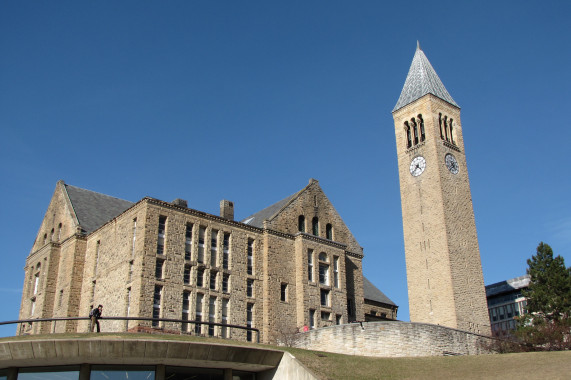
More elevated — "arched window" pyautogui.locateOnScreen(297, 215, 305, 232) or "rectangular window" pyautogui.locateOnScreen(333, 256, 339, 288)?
"arched window" pyautogui.locateOnScreen(297, 215, 305, 232)

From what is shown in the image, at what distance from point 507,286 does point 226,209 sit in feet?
198

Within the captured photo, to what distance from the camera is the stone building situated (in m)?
43.6

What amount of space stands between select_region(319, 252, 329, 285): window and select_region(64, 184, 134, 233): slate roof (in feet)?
59.9

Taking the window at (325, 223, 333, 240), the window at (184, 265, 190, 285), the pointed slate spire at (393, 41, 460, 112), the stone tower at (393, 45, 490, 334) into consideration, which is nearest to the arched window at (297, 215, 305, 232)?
the window at (325, 223, 333, 240)

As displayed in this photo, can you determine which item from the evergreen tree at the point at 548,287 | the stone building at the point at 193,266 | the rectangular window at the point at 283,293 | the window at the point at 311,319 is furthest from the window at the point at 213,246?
the evergreen tree at the point at 548,287

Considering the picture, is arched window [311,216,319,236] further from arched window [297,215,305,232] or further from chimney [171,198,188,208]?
chimney [171,198,188,208]

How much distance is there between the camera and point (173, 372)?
103 ft

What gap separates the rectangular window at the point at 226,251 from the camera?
47.5 meters

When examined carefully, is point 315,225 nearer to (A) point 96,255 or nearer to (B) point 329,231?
(B) point 329,231

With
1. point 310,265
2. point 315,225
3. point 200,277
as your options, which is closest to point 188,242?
point 200,277

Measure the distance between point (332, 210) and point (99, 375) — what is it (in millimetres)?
29687

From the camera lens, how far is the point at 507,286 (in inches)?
3792

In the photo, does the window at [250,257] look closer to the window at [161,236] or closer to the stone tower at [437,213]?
the window at [161,236]

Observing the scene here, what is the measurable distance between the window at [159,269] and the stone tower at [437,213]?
30046 millimetres
